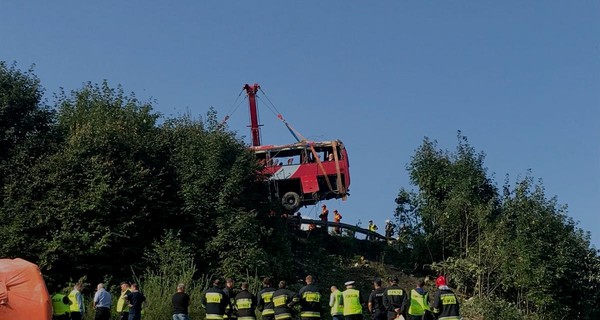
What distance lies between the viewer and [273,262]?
103 ft

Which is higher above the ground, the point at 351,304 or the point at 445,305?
the point at 351,304

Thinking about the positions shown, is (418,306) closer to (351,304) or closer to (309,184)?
(351,304)

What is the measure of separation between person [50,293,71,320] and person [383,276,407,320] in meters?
7.98

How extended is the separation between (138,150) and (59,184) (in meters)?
3.70

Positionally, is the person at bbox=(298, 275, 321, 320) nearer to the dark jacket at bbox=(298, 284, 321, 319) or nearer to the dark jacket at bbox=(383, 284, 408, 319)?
the dark jacket at bbox=(298, 284, 321, 319)

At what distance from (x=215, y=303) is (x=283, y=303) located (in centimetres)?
167

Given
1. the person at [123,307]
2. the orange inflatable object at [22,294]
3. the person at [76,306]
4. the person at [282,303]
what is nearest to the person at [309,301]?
the person at [282,303]

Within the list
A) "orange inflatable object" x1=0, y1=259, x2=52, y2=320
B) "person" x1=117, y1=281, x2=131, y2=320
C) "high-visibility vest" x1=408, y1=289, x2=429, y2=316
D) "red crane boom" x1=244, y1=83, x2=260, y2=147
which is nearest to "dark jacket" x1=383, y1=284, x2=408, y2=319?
"high-visibility vest" x1=408, y1=289, x2=429, y2=316

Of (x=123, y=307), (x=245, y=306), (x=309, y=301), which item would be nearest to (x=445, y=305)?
(x=309, y=301)

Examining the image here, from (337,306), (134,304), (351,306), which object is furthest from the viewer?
(337,306)

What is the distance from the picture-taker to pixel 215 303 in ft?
69.5

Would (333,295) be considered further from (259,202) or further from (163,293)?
(259,202)

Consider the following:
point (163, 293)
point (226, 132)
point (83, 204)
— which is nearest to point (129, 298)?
point (163, 293)

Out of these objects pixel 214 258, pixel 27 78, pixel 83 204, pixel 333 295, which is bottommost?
pixel 333 295
